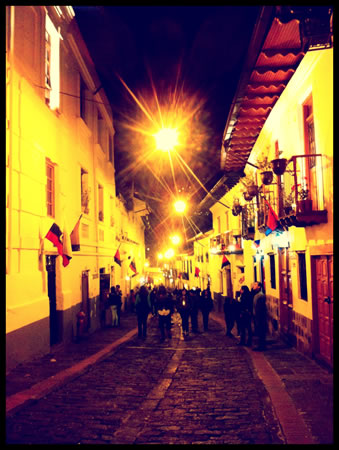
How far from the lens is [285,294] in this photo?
502 inches

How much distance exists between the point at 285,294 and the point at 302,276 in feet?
6.69

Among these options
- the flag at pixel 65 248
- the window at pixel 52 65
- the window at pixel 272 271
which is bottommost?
the window at pixel 272 271

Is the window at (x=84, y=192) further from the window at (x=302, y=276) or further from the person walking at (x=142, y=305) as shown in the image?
the window at (x=302, y=276)

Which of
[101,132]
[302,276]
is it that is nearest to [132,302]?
[101,132]

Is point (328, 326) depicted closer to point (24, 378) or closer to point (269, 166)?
point (269, 166)

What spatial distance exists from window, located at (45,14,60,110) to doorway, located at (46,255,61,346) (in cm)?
474

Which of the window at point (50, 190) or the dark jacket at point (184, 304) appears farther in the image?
the dark jacket at point (184, 304)

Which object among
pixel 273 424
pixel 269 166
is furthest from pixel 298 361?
pixel 269 166

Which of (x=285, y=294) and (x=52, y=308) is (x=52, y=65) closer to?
(x=52, y=308)

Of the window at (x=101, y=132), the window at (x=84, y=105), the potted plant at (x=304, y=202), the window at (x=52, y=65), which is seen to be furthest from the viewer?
the window at (x=101, y=132)

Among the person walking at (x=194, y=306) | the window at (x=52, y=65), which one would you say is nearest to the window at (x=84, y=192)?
the window at (x=52, y=65)

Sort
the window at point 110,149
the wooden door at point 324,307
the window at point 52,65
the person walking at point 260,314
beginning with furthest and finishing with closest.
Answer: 1. the window at point 110,149
2. the window at point 52,65
3. the person walking at point 260,314
4. the wooden door at point 324,307

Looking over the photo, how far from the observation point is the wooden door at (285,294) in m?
12.1

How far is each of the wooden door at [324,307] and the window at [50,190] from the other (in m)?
7.39
